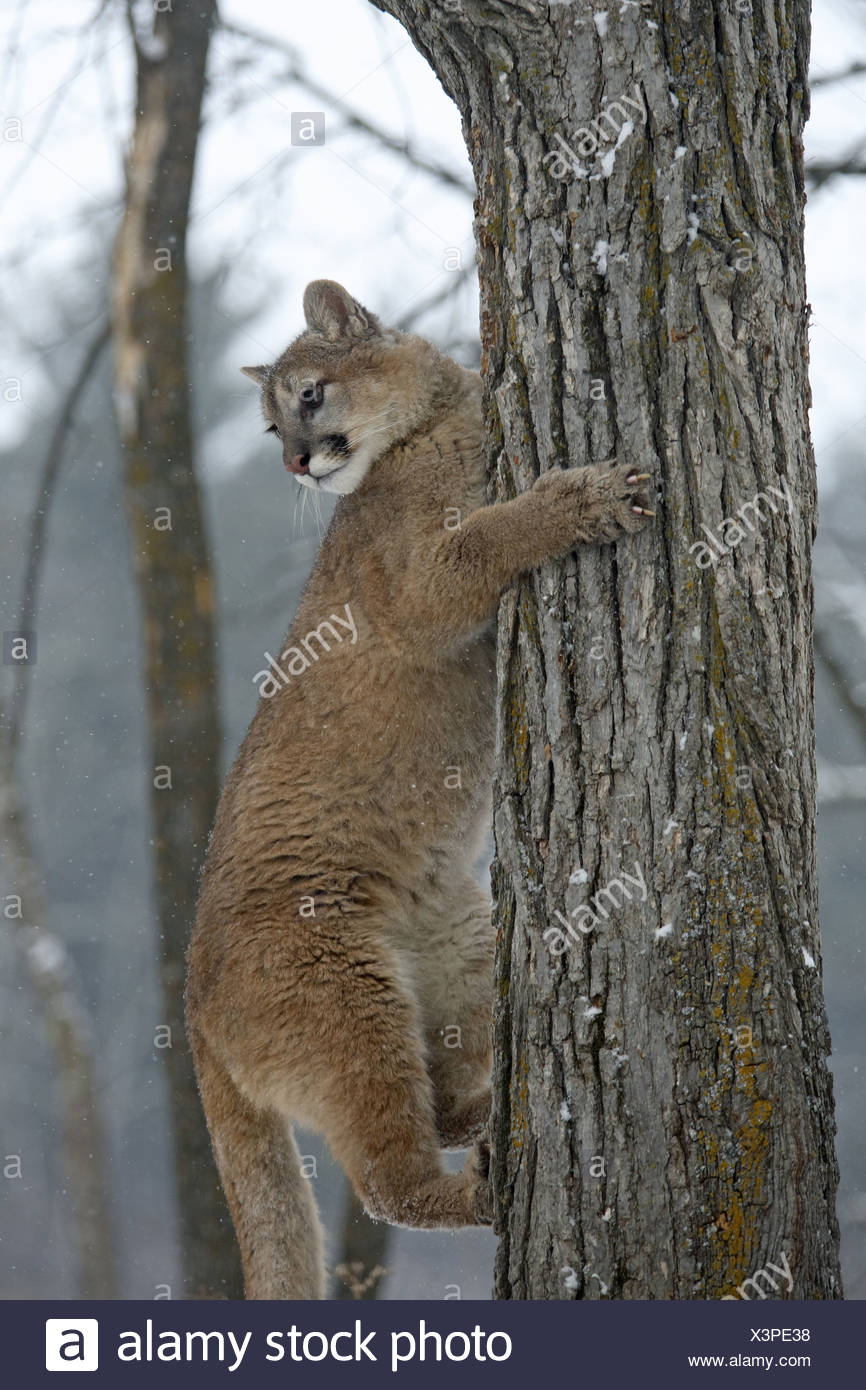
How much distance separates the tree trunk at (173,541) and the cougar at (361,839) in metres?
2.62

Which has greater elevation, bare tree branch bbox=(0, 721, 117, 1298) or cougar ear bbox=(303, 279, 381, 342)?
cougar ear bbox=(303, 279, 381, 342)

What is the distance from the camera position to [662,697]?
3027 millimetres

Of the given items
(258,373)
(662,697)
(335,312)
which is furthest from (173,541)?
(662,697)

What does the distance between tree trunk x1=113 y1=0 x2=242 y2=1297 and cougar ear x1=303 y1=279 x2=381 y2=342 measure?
3.04 meters

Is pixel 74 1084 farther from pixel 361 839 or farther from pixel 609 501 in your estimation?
pixel 609 501

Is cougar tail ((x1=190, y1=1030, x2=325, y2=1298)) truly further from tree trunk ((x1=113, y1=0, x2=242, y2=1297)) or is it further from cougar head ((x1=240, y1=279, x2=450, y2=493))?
tree trunk ((x1=113, y1=0, x2=242, y2=1297))

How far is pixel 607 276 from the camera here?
3.13m

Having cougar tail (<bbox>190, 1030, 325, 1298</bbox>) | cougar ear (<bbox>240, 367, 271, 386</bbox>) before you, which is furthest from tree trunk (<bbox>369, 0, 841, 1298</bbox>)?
cougar ear (<bbox>240, 367, 271, 386</bbox>)

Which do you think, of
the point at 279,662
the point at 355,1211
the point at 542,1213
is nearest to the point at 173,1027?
the point at 355,1211

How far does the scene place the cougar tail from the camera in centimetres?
385

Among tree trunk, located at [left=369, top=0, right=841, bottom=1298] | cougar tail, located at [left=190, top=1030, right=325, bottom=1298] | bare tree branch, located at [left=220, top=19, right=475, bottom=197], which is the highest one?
bare tree branch, located at [left=220, top=19, right=475, bottom=197]

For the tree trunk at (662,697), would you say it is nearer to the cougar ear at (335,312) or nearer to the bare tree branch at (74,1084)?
the cougar ear at (335,312)

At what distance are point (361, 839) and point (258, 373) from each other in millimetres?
1813

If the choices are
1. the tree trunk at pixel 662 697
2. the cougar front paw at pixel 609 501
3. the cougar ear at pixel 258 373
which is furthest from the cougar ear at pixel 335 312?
the cougar front paw at pixel 609 501
